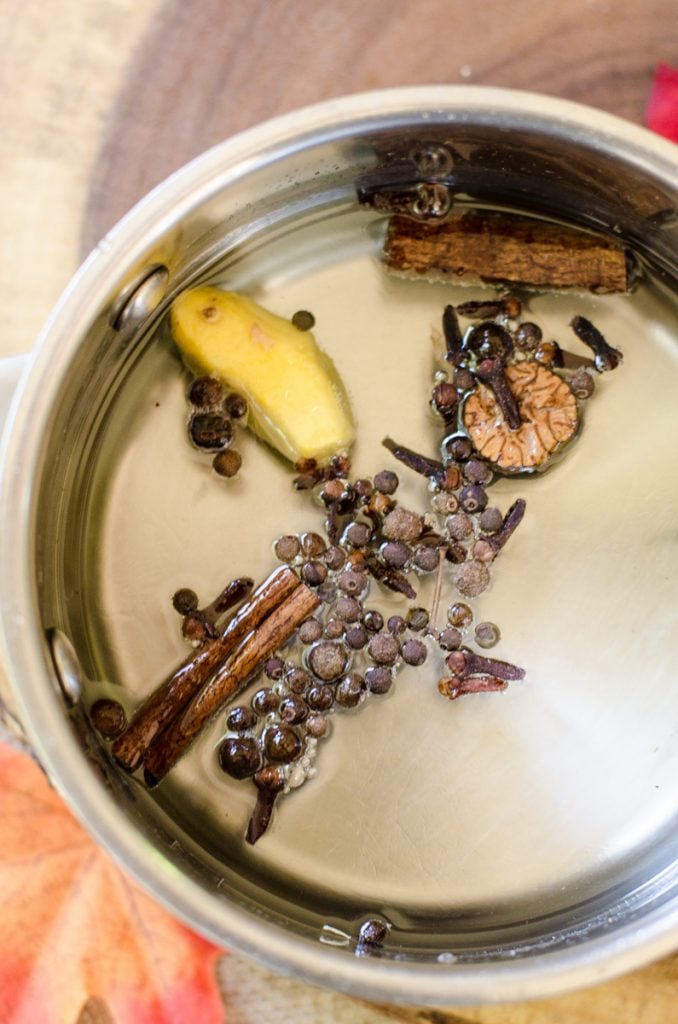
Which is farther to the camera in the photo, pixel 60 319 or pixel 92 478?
pixel 92 478

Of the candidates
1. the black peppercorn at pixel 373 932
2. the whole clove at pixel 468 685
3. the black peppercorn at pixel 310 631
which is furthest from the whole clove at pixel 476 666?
the black peppercorn at pixel 373 932

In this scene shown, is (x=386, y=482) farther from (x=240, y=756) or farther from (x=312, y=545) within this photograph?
(x=240, y=756)

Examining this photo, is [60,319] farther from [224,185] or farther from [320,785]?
[320,785]

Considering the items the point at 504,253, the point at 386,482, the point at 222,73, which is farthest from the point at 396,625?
the point at 222,73

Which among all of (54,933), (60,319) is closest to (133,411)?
(60,319)

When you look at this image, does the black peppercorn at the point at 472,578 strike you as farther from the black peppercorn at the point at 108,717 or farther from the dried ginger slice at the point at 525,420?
the black peppercorn at the point at 108,717

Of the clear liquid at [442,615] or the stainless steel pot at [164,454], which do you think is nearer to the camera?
the stainless steel pot at [164,454]
